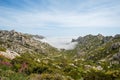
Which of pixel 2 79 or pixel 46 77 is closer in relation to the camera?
pixel 2 79

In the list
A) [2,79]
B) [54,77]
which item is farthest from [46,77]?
[2,79]

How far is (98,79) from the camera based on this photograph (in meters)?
69.5

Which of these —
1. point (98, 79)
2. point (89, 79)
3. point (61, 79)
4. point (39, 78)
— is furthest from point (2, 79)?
point (98, 79)

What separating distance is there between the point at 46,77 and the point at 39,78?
1.34 m

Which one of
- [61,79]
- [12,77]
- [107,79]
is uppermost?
[12,77]

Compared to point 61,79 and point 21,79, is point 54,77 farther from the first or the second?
point 21,79

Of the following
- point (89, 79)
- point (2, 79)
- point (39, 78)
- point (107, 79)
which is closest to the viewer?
point (2, 79)

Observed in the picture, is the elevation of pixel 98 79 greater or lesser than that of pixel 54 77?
lesser

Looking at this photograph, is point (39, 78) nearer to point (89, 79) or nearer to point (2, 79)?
point (2, 79)

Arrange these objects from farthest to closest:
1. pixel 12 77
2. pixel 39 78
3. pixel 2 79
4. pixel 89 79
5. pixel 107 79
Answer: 1. pixel 107 79
2. pixel 89 79
3. pixel 39 78
4. pixel 12 77
5. pixel 2 79

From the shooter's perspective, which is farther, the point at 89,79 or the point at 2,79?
the point at 89,79

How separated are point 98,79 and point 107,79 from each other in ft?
14.6

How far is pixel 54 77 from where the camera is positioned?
22.7 meters

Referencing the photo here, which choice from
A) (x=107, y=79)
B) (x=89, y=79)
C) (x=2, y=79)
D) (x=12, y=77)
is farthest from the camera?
(x=107, y=79)
